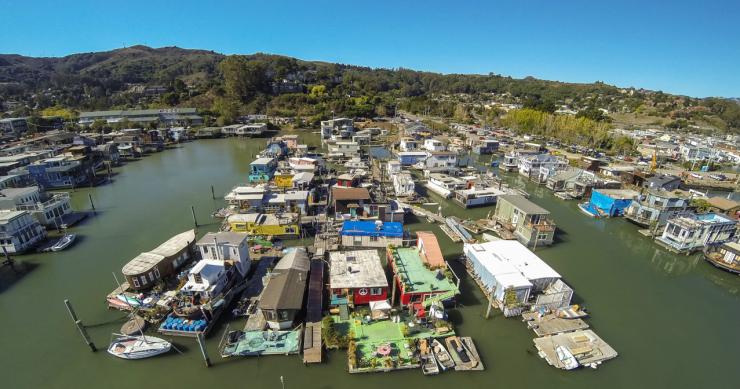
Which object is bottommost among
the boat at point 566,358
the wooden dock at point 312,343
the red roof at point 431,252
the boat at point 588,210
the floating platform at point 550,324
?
the boat at point 566,358

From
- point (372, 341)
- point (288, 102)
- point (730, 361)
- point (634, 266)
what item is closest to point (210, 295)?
point (372, 341)

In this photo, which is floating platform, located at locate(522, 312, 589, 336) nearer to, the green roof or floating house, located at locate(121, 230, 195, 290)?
the green roof

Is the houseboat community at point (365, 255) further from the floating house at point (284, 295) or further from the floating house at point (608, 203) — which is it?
the floating house at point (608, 203)

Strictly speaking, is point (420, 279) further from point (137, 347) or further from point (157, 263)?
point (157, 263)

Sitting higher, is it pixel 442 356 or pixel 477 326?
pixel 442 356

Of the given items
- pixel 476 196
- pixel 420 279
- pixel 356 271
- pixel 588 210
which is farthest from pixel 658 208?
pixel 356 271

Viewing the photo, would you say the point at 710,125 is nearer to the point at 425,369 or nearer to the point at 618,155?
the point at 618,155

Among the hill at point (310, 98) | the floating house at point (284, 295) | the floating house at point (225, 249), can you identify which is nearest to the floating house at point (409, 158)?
the floating house at point (225, 249)
